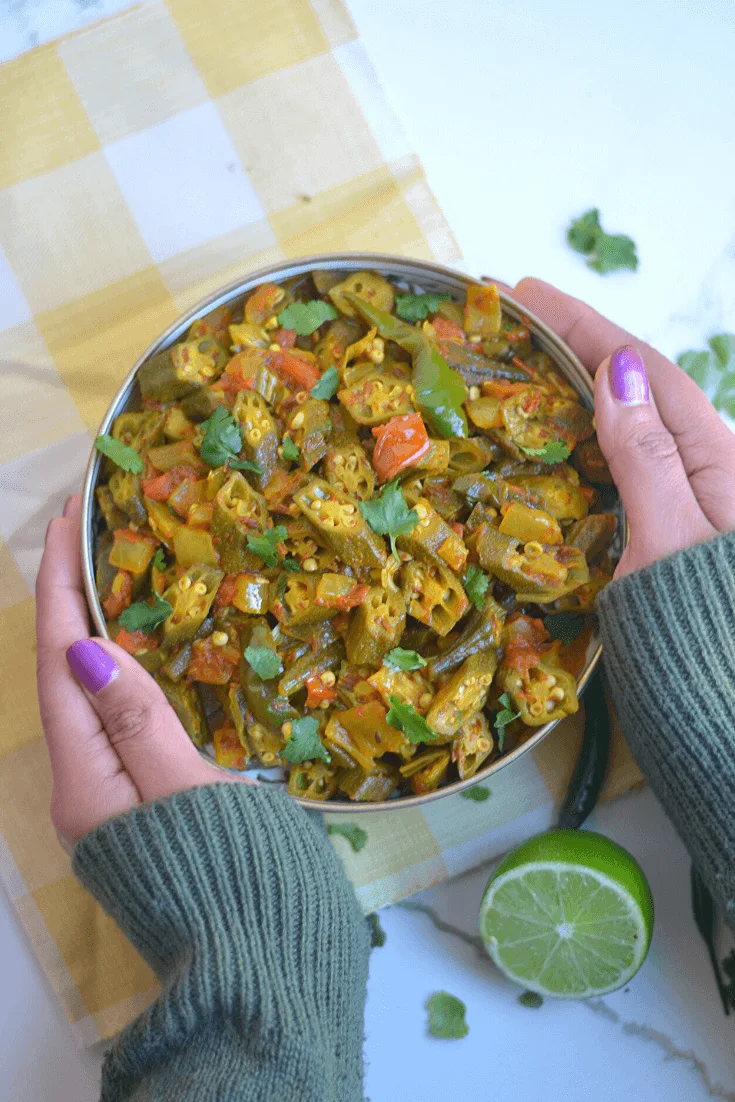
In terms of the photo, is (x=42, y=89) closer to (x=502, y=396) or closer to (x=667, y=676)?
(x=502, y=396)

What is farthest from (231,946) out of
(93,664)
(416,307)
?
(416,307)

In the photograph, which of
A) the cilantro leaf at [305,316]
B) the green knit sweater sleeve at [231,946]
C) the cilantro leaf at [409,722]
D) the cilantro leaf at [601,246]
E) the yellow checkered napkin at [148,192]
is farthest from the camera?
the cilantro leaf at [601,246]

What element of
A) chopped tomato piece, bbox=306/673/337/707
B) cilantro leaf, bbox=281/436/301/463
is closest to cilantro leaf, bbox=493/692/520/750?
chopped tomato piece, bbox=306/673/337/707

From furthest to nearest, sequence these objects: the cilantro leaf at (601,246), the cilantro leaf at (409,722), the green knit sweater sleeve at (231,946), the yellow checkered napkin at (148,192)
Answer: the cilantro leaf at (601,246) → the yellow checkered napkin at (148,192) → the cilantro leaf at (409,722) → the green knit sweater sleeve at (231,946)

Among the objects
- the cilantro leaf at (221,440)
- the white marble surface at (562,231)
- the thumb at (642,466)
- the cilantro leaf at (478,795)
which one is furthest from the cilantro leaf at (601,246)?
the cilantro leaf at (478,795)

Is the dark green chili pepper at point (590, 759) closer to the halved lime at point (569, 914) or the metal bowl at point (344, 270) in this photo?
the halved lime at point (569, 914)

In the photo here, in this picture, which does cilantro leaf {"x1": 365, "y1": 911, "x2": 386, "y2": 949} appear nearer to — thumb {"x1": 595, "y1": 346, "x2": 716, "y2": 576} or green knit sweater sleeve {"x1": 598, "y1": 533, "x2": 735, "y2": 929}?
green knit sweater sleeve {"x1": 598, "y1": 533, "x2": 735, "y2": 929}
